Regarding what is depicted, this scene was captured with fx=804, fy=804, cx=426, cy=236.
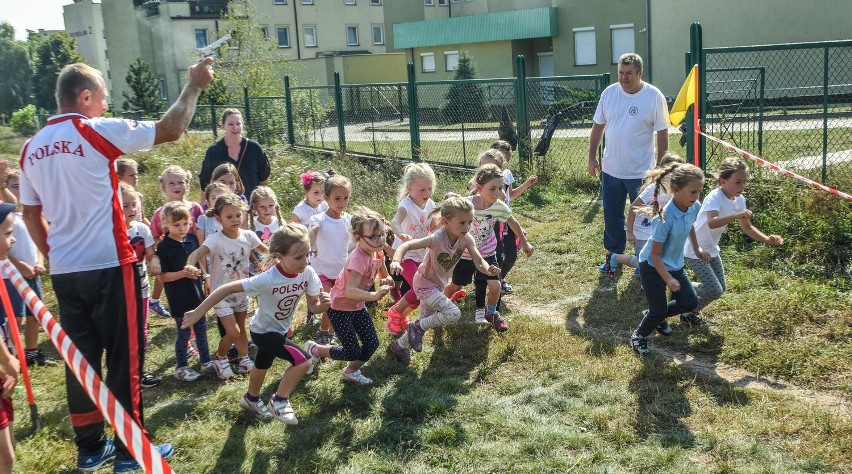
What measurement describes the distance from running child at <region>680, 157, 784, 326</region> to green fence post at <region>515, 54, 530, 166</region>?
643 cm

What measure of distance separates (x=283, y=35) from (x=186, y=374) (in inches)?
1964

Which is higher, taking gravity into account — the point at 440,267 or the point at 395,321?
the point at 440,267

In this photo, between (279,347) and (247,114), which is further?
(247,114)

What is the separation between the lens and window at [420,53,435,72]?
45688 mm

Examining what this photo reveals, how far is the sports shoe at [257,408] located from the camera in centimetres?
525

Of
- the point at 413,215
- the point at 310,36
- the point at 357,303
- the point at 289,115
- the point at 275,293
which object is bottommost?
the point at 357,303

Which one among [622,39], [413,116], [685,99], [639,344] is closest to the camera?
[639,344]

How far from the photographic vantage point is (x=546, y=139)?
1304 cm

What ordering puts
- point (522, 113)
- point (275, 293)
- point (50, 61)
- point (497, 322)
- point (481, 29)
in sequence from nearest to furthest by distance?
point (275, 293), point (497, 322), point (522, 113), point (481, 29), point (50, 61)

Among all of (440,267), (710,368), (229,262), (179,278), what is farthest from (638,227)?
(179,278)

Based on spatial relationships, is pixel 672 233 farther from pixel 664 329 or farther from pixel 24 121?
pixel 24 121

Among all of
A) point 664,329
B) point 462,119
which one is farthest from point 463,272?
point 462,119

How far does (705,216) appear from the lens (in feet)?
21.0

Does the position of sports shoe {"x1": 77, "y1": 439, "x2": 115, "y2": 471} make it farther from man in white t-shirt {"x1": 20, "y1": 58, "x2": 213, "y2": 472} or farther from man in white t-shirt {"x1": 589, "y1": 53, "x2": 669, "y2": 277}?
man in white t-shirt {"x1": 589, "y1": 53, "x2": 669, "y2": 277}
